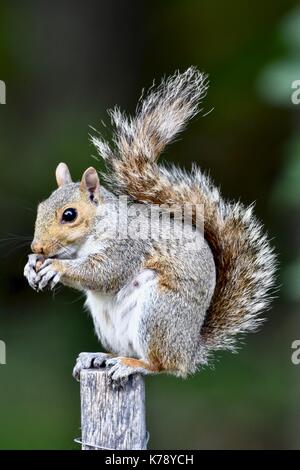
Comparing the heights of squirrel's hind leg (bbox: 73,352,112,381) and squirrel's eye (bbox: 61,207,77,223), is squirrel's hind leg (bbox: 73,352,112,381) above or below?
below

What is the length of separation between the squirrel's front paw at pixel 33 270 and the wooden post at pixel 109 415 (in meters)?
0.30

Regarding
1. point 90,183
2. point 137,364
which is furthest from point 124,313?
point 90,183

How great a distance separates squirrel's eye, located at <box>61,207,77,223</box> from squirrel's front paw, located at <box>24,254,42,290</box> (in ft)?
0.41

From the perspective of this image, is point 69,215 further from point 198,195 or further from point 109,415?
point 109,415

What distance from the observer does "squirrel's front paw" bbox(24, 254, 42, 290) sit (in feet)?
7.64

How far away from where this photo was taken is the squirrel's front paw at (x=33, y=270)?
7.64 feet

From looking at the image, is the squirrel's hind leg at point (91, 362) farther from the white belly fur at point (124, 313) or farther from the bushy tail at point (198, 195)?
the bushy tail at point (198, 195)

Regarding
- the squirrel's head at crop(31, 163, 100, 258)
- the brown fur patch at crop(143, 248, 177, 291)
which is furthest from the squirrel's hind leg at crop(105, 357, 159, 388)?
the squirrel's head at crop(31, 163, 100, 258)

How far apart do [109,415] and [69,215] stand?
0.56 meters

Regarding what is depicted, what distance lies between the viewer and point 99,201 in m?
2.48

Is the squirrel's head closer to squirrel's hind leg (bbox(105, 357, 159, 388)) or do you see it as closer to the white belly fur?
the white belly fur

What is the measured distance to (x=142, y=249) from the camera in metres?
2.48

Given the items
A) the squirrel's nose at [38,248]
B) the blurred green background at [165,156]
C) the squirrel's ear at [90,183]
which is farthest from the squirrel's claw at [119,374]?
the blurred green background at [165,156]

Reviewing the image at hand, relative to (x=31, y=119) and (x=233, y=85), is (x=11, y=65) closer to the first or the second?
(x=31, y=119)
